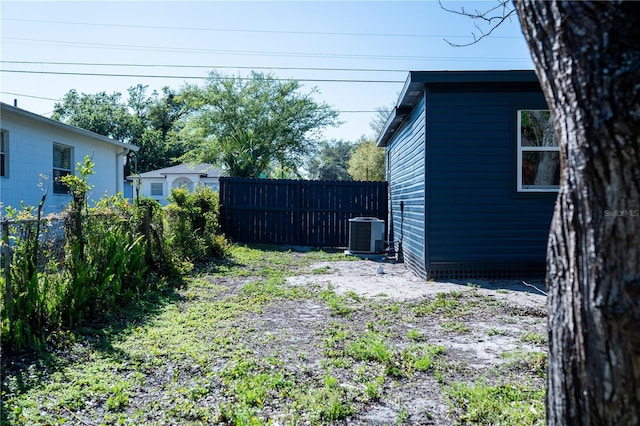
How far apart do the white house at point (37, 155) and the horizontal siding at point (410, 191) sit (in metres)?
6.39

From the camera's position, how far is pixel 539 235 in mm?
7434

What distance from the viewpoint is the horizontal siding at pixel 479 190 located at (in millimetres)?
7379

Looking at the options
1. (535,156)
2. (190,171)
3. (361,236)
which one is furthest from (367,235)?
(190,171)

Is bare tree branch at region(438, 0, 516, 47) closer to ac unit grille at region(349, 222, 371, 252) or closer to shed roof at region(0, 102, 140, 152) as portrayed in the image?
ac unit grille at region(349, 222, 371, 252)

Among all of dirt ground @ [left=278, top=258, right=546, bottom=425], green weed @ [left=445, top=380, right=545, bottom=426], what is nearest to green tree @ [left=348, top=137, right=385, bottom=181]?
dirt ground @ [left=278, top=258, right=546, bottom=425]

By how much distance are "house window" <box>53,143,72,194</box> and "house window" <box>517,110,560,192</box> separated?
10.9m

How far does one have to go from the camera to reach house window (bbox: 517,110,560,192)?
24.2 feet

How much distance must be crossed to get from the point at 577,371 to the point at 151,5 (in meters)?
9.23

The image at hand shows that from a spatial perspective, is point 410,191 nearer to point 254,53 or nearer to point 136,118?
point 254,53

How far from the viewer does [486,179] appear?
24.4ft

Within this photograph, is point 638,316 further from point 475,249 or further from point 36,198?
point 36,198

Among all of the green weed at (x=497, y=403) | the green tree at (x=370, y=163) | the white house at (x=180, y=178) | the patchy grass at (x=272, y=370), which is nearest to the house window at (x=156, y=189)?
the white house at (x=180, y=178)

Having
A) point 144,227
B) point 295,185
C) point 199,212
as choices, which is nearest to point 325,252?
point 295,185

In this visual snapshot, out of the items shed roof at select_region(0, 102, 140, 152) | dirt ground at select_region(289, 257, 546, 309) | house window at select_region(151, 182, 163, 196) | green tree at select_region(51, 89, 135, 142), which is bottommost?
dirt ground at select_region(289, 257, 546, 309)
